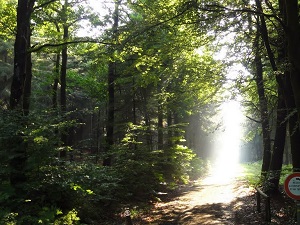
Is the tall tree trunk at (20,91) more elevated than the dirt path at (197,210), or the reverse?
the tall tree trunk at (20,91)

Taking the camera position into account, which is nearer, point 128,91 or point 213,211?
point 213,211

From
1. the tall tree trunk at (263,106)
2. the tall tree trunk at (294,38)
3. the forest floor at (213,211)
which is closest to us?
the tall tree trunk at (294,38)

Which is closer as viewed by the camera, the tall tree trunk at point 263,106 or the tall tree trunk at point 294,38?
the tall tree trunk at point 294,38

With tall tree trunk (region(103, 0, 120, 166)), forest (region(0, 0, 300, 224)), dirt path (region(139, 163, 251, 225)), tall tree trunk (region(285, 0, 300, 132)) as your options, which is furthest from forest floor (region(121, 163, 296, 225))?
tall tree trunk (region(285, 0, 300, 132))

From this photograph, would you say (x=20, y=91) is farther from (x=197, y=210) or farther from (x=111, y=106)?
(x=197, y=210)

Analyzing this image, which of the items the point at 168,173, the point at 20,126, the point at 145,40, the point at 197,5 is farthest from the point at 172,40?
the point at 168,173

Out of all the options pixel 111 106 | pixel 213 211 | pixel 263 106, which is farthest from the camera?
pixel 111 106

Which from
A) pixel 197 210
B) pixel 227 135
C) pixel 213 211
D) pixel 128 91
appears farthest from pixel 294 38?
pixel 227 135

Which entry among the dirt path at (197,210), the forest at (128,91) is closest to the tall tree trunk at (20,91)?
the forest at (128,91)

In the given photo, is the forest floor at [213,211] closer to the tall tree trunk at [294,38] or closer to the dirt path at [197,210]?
the dirt path at [197,210]

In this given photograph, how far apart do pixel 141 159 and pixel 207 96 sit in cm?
591

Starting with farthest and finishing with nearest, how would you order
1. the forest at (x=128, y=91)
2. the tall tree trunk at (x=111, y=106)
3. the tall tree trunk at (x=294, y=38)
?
the tall tree trunk at (x=111, y=106), the forest at (x=128, y=91), the tall tree trunk at (x=294, y=38)

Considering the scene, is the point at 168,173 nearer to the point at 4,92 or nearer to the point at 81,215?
the point at 81,215

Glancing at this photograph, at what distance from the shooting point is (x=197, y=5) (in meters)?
8.52
